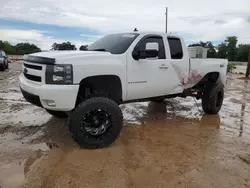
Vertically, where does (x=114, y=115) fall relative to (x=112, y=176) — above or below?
above

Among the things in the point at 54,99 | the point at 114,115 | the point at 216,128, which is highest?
the point at 54,99

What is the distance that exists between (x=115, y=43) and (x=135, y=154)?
236cm

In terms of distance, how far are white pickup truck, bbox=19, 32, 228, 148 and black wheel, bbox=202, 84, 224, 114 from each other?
750 mm

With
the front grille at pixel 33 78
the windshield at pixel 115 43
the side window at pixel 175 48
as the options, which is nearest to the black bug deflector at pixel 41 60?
the front grille at pixel 33 78

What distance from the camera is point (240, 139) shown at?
535 centimetres

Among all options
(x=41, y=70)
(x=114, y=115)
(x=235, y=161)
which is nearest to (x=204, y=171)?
(x=235, y=161)

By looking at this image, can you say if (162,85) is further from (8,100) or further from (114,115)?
(8,100)

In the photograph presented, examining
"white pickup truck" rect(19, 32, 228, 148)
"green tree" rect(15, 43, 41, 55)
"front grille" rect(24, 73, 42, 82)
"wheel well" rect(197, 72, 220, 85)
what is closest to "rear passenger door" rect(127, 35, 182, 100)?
"white pickup truck" rect(19, 32, 228, 148)

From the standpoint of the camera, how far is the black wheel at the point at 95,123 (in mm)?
4434

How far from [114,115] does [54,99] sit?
105cm

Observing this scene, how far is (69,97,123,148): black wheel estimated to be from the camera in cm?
443

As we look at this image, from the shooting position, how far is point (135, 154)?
4398mm

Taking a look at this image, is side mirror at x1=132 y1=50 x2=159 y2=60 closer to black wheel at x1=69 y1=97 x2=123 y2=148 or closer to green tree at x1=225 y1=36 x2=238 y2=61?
black wheel at x1=69 y1=97 x2=123 y2=148

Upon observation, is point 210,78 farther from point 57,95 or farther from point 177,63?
point 57,95
